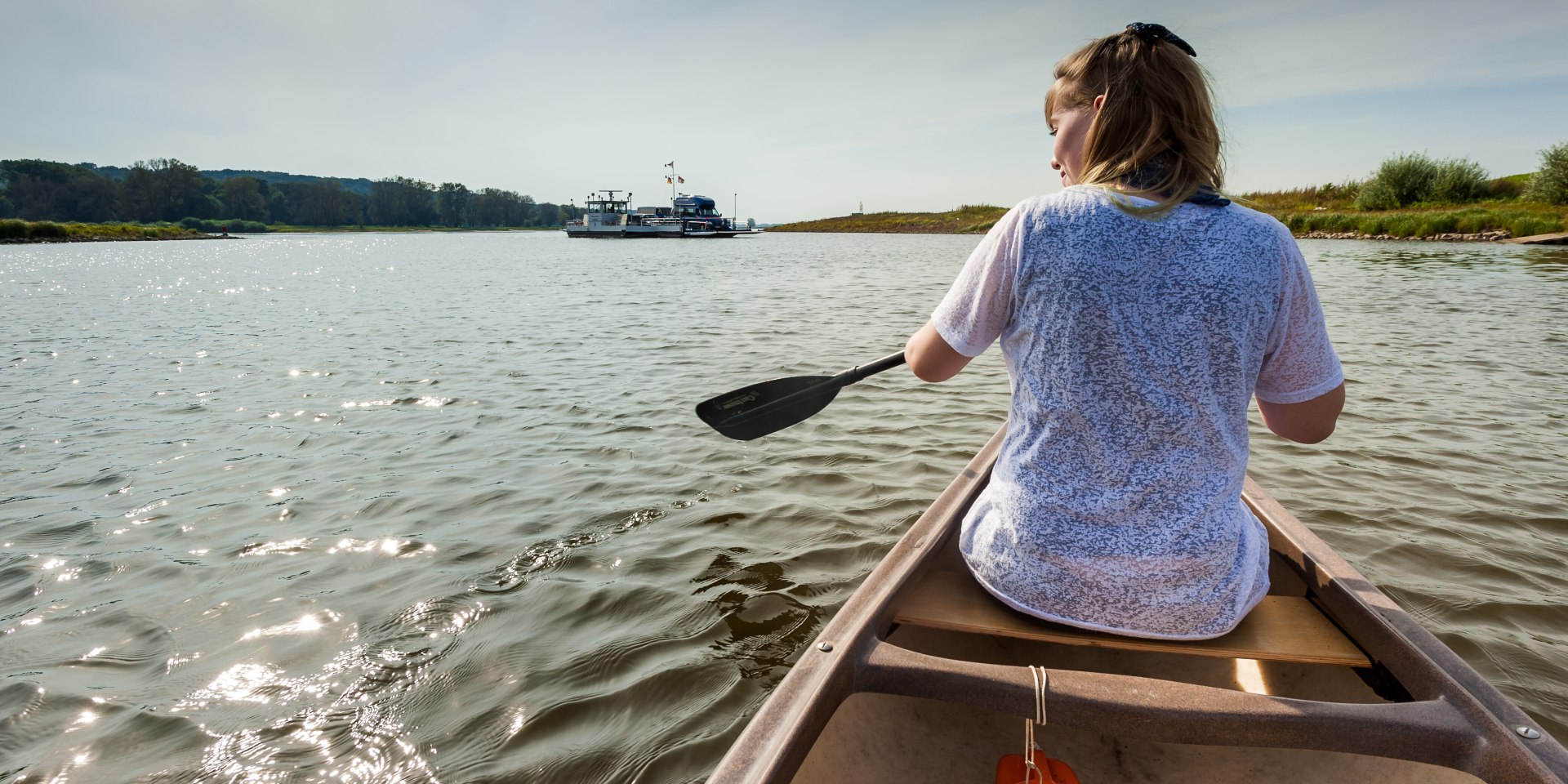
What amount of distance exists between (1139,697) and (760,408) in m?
2.40

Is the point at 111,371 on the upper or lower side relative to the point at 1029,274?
lower

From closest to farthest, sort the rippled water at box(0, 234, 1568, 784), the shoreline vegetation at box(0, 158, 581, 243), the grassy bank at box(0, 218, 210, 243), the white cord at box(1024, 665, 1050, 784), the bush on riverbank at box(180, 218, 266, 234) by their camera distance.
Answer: the white cord at box(1024, 665, 1050, 784) < the rippled water at box(0, 234, 1568, 784) < the grassy bank at box(0, 218, 210, 243) < the shoreline vegetation at box(0, 158, 581, 243) < the bush on riverbank at box(180, 218, 266, 234)

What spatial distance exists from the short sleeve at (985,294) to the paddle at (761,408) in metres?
1.86

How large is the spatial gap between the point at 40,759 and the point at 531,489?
8.13ft

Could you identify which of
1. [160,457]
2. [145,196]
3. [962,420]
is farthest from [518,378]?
[145,196]

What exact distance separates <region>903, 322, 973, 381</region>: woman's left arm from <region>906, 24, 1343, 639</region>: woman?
8cm

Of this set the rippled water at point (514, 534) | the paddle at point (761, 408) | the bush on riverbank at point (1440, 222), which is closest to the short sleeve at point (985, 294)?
the rippled water at point (514, 534)

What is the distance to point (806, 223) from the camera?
107 meters

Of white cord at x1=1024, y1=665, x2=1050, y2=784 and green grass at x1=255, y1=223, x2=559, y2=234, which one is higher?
green grass at x1=255, y1=223, x2=559, y2=234

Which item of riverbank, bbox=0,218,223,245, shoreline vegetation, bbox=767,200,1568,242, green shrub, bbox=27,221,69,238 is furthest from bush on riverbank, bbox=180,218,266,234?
shoreline vegetation, bbox=767,200,1568,242

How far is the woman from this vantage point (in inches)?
56.8

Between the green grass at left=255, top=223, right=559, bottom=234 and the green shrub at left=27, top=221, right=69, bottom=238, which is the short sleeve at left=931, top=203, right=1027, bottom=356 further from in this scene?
the green grass at left=255, top=223, right=559, bottom=234

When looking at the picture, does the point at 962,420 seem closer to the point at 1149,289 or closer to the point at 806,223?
the point at 1149,289

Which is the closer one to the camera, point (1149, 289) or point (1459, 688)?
point (1149, 289)
